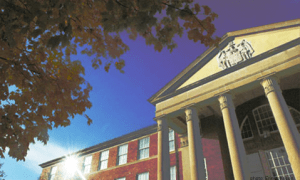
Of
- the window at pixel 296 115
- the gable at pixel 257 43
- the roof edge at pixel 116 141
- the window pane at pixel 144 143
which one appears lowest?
the window at pixel 296 115

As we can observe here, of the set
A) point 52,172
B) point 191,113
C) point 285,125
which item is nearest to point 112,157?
point 52,172

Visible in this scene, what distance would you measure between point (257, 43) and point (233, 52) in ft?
5.72

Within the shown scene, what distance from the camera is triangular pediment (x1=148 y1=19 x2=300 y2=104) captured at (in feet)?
46.2

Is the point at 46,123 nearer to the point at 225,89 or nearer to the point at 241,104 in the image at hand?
the point at 225,89

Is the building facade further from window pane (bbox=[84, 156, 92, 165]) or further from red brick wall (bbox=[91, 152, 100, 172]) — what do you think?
window pane (bbox=[84, 156, 92, 165])

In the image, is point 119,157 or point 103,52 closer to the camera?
point 103,52

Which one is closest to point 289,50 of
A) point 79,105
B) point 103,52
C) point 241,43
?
point 241,43

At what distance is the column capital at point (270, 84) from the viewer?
12.6 meters

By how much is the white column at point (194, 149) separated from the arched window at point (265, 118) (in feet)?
18.9

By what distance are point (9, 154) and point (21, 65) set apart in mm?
2464

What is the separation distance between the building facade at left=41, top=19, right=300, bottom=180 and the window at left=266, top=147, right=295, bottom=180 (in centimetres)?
3

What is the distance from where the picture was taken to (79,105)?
6699 millimetres

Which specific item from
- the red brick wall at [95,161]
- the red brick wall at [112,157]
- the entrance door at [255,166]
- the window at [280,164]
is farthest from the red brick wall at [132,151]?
the window at [280,164]

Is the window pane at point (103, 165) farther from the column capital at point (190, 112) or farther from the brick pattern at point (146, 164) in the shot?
the column capital at point (190, 112)
